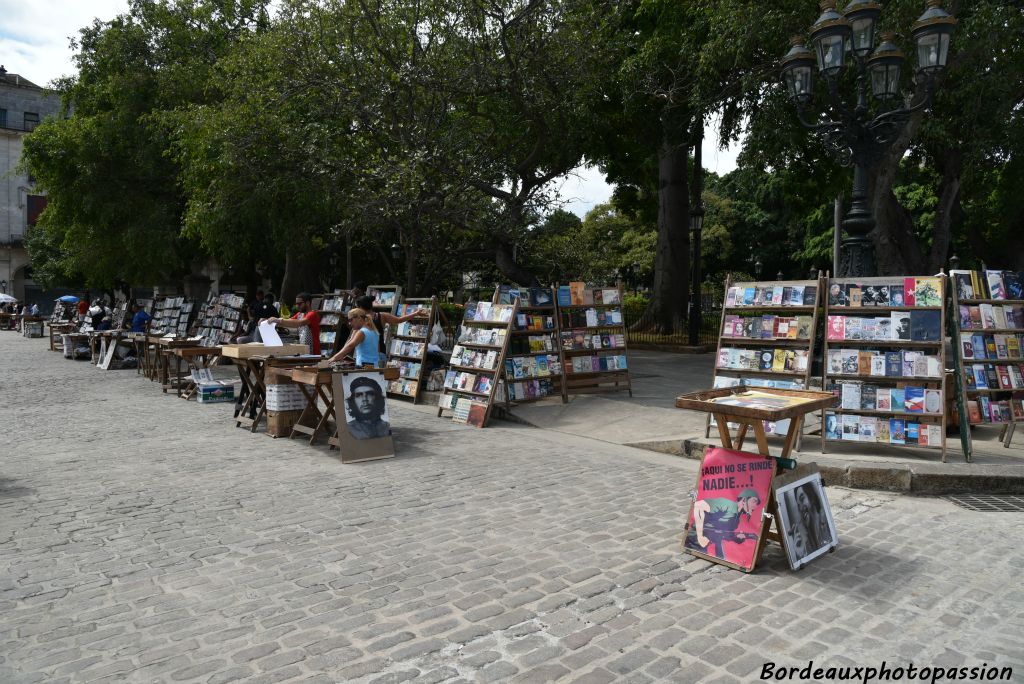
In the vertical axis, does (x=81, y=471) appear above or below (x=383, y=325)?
below

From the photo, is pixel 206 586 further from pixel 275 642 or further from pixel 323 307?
pixel 323 307

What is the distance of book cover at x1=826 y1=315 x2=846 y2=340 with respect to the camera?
747 cm

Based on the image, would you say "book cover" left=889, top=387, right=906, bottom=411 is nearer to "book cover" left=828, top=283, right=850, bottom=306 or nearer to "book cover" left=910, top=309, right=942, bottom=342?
"book cover" left=910, top=309, right=942, bottom=342

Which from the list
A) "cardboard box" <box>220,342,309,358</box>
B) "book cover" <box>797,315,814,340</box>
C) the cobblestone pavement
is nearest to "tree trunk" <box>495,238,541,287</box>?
"cardboard box" <box>220,342,309,358</box>

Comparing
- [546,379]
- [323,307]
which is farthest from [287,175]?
[546,379]

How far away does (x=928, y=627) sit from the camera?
12.3 ft

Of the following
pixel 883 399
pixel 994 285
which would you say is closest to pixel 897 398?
pixel 883 399

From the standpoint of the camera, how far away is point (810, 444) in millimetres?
7875

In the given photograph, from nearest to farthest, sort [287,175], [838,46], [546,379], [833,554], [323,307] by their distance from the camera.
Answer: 1. [833,554]
2. [838,46]
3. [546,379]
4. [323,307]
5. [287,175]

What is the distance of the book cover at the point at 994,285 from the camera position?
802 cm

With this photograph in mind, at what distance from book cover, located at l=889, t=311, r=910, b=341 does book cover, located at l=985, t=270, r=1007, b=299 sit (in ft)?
5.47

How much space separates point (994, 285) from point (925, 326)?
1.79 metres

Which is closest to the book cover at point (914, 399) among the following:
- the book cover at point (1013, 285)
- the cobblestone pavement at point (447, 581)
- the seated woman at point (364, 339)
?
the cobblestone pavement at point (447, 581)

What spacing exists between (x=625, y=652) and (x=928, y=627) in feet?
5.63
